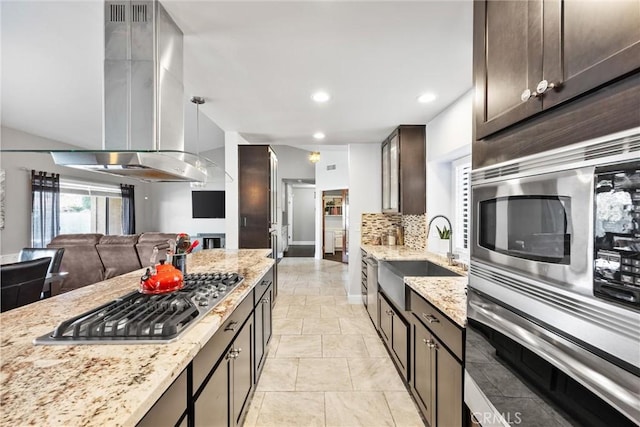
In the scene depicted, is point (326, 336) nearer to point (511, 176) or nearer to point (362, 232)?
point (362, 232)

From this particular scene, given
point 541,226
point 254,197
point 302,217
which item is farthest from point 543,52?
point 302,217

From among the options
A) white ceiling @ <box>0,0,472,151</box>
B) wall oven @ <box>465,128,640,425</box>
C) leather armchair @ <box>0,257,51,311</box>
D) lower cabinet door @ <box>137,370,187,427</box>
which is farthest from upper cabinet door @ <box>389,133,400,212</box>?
leather armchair @ <box>0,257,51,311</box>

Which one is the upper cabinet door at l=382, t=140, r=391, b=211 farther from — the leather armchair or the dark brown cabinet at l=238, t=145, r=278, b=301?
the leather armchair

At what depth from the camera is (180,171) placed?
185 cm

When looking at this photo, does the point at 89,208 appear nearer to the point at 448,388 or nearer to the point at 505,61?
the point at 448,388

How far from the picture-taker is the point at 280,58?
2090 mm

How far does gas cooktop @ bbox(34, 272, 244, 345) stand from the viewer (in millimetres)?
975

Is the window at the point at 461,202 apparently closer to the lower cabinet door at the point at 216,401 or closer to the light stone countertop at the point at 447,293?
the light stone countertop at the point at 447,293

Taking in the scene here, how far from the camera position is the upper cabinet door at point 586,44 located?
59cm

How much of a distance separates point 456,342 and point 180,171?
1898mm

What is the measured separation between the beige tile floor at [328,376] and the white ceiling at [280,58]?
2.57 m

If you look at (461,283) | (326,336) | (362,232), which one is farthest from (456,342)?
(362,232)

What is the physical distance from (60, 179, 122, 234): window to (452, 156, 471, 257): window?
6.87m

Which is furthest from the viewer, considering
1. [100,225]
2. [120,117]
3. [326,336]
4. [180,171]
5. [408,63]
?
[100,225]
